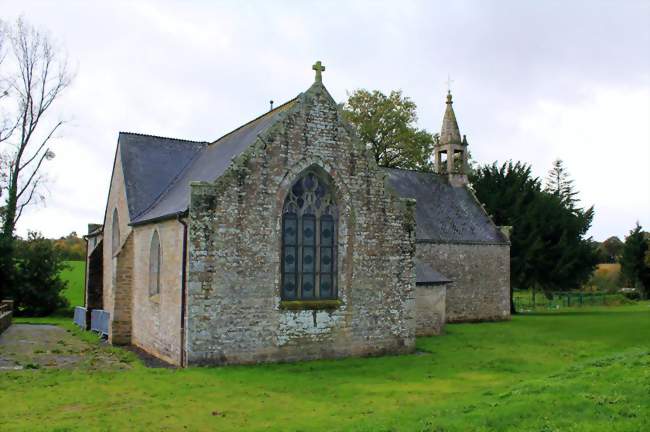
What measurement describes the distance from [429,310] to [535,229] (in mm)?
16824

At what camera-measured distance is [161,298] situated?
18.3 metres

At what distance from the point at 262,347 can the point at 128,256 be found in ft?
26.1

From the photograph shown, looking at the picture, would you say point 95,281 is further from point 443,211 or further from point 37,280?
point 443,211

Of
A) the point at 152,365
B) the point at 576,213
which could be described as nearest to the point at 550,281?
the point at 576,213

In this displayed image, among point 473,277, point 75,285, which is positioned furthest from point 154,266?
point 75,285

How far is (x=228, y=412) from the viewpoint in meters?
11.4

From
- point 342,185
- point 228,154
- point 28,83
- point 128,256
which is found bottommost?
point 128,256

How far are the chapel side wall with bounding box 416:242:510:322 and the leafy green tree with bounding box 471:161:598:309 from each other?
5370mm

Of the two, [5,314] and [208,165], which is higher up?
[208,165]

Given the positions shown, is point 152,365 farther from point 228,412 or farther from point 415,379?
point 415,379

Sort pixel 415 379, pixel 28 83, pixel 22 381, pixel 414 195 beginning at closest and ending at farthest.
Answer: pixel 22 381 < pixel 415 379 < pixel 414 195 < pixel 28 83

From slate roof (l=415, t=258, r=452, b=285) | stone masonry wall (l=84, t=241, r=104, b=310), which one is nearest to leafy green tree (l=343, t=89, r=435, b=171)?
slate roof (l=415, t=258, r=452, b=285)

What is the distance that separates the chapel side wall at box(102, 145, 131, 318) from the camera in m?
22.3

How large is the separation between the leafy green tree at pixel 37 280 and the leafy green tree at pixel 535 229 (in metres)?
27.5
